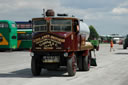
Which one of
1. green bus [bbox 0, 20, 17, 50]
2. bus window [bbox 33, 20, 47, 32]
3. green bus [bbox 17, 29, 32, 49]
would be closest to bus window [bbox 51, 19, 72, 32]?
bus window [bbox 33, 20, 47, 32]

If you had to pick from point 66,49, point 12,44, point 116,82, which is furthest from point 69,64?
point 12,44

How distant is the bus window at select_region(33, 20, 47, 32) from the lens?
13.7 metres

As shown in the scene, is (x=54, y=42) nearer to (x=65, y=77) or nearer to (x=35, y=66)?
(x=35, y=66)

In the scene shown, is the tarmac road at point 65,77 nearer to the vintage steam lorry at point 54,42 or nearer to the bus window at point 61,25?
the vintage steam lorry at point 54,42

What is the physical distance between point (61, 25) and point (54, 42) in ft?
2.76

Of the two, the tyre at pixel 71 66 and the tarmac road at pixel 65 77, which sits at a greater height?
the tyre at pixel 71 66

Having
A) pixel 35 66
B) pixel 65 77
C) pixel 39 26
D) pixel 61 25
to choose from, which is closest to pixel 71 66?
pixel 65 77

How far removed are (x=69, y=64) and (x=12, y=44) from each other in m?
26.4

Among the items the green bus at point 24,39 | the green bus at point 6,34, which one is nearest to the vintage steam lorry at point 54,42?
the green bus at point 6,34

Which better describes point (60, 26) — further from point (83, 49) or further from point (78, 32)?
point (83, 49)

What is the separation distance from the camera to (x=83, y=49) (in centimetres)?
1562

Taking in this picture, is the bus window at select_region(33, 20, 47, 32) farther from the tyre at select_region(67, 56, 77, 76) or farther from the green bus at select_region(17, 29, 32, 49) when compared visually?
the green bus at select_region(17, 29, 32, 49)

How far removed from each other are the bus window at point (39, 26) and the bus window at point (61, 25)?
1.09ft

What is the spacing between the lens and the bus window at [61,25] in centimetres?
1367
